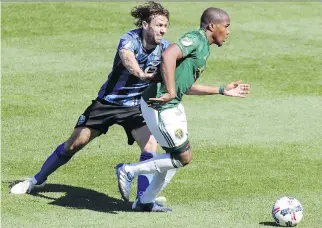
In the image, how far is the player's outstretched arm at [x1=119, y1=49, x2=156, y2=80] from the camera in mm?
10875

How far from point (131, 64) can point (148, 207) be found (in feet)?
5.56

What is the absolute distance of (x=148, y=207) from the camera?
1124cm

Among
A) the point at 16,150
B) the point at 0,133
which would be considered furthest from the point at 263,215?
the point at 0,133

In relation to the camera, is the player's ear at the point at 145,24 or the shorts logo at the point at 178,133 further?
the player's ear at the point at 145,24

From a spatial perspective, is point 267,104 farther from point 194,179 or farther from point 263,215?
point 263,215

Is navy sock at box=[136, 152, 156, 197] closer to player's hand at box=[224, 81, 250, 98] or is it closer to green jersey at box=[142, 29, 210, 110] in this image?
green jersey at box=[142, 29, 210, 110]


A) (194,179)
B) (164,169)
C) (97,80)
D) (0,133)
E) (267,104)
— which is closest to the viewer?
(164,169)

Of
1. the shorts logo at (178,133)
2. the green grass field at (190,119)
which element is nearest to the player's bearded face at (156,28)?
the shorts logo at (178,133)

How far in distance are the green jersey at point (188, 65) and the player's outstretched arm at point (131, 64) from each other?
28cm

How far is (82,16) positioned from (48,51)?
8.76 ft

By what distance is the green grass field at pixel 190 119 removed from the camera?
11375 millimetres

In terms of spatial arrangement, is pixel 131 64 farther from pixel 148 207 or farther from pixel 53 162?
pixel 53 162

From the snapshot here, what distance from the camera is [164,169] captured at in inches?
426

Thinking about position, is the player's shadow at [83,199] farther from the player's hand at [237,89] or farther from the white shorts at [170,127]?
the player's hand at [237,89]
